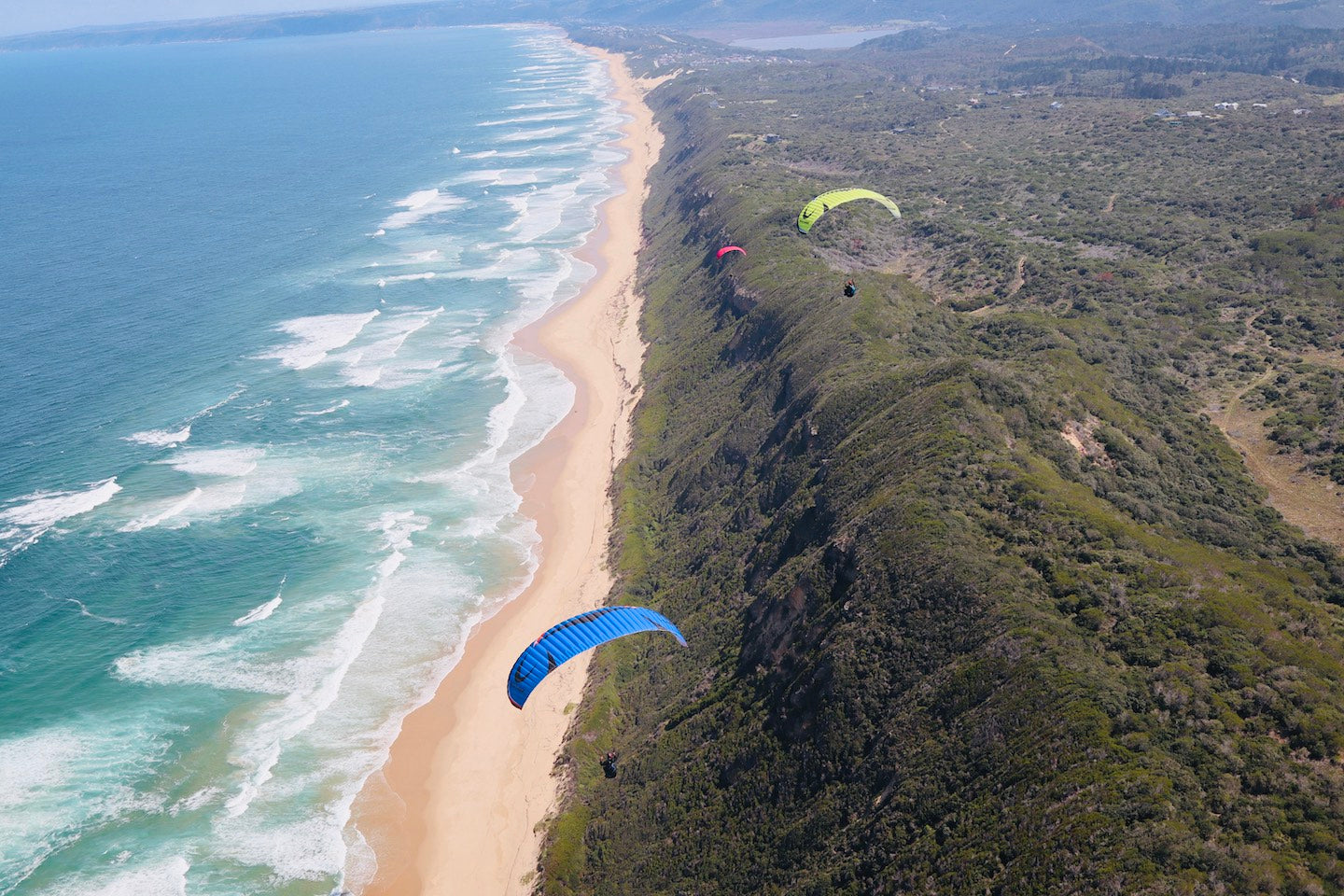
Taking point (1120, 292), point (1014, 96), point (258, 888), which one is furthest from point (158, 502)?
point (1014, 96)

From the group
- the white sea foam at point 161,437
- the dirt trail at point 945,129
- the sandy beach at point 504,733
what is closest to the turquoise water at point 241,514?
the white sea foam at point 161,437

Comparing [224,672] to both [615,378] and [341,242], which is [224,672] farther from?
[341,242]

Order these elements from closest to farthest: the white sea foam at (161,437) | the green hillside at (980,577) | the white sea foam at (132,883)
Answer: the green hillside at (980,577)
the white sea foam at (132,883)
the white sea foam at (161,437)

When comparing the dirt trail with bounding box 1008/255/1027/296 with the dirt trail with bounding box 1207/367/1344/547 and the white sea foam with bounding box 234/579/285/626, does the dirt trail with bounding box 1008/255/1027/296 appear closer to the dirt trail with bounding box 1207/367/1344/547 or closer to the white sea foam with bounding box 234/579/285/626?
the dirt trail with bounding box 1207/367/1344/547

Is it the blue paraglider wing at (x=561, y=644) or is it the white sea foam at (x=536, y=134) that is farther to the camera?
the white sea foam at (x=536, y=134)

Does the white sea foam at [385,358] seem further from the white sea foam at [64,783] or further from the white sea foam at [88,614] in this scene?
the white sea foam at [64,783]

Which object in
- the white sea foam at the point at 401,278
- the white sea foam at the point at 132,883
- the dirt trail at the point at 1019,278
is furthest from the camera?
the white sea foam at the point at 401,278
